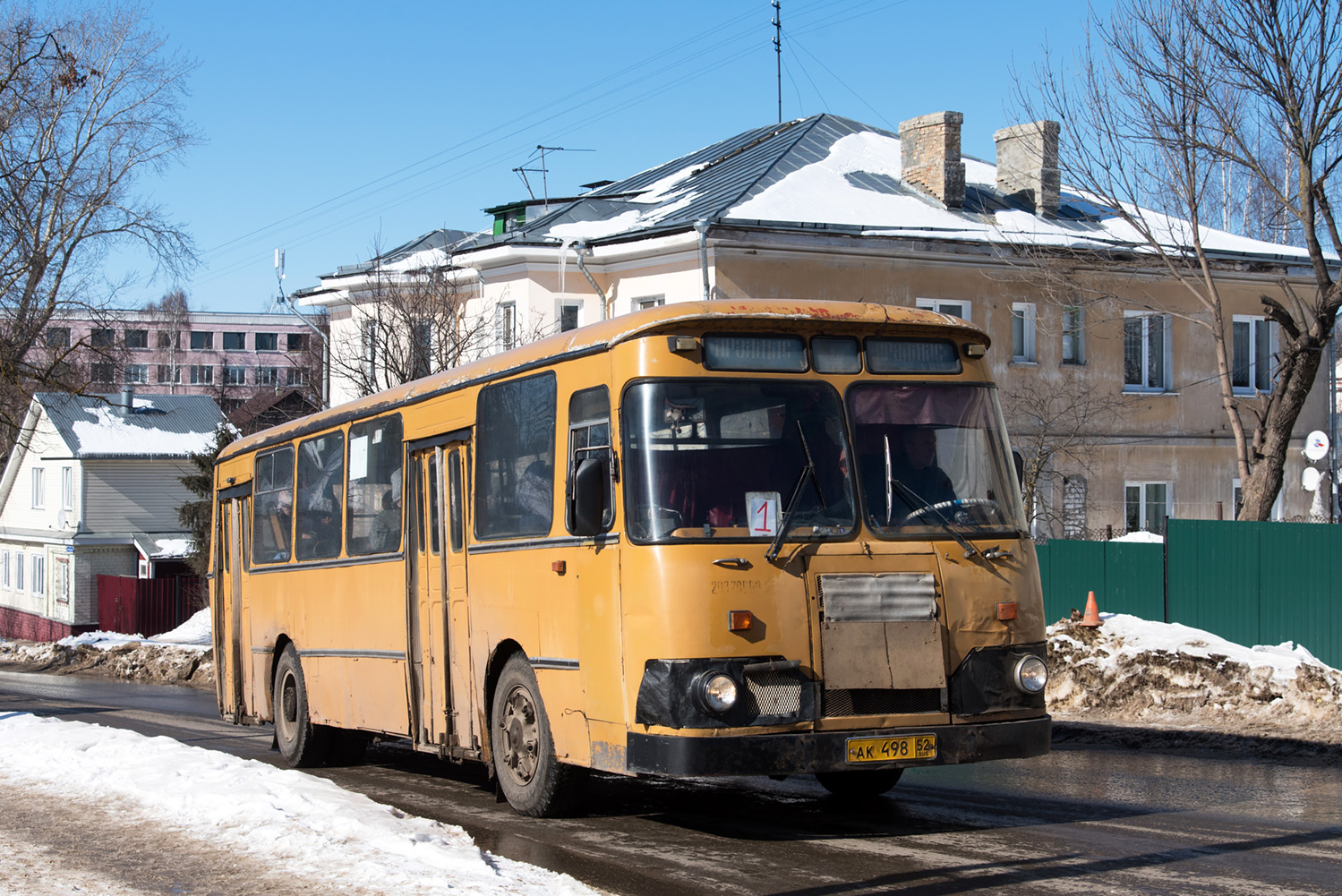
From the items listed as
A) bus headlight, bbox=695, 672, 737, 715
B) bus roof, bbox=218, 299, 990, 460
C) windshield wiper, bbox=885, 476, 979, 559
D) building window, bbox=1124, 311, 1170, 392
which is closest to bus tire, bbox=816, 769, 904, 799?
windshield wiper, bbox=885, 476, 979, 559

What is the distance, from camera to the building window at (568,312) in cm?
3131

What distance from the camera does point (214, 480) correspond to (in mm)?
16703

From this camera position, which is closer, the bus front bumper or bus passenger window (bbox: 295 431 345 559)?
the bus front bumper

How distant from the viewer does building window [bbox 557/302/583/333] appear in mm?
31312

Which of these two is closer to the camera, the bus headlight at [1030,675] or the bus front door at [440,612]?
the bus headlight at [1030,675]

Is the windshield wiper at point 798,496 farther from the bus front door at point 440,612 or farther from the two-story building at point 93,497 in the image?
the two-story building at point 93,497

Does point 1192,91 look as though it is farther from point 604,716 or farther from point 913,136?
point 604,716

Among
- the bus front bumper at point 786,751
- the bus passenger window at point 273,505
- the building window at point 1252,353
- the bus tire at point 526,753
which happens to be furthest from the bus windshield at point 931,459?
the building window at point 1252,353

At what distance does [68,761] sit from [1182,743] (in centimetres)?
951

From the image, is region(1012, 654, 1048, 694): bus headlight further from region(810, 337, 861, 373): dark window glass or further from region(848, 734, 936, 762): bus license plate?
region(810, 337, 861, 373): dark window glass

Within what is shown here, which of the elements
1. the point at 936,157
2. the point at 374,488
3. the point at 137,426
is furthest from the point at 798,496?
the point at 137,426

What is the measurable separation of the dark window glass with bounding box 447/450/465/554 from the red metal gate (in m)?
39.4

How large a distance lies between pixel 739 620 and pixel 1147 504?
25761 millimetres

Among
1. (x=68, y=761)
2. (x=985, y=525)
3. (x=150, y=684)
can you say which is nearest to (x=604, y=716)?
(x=985, y=525)
